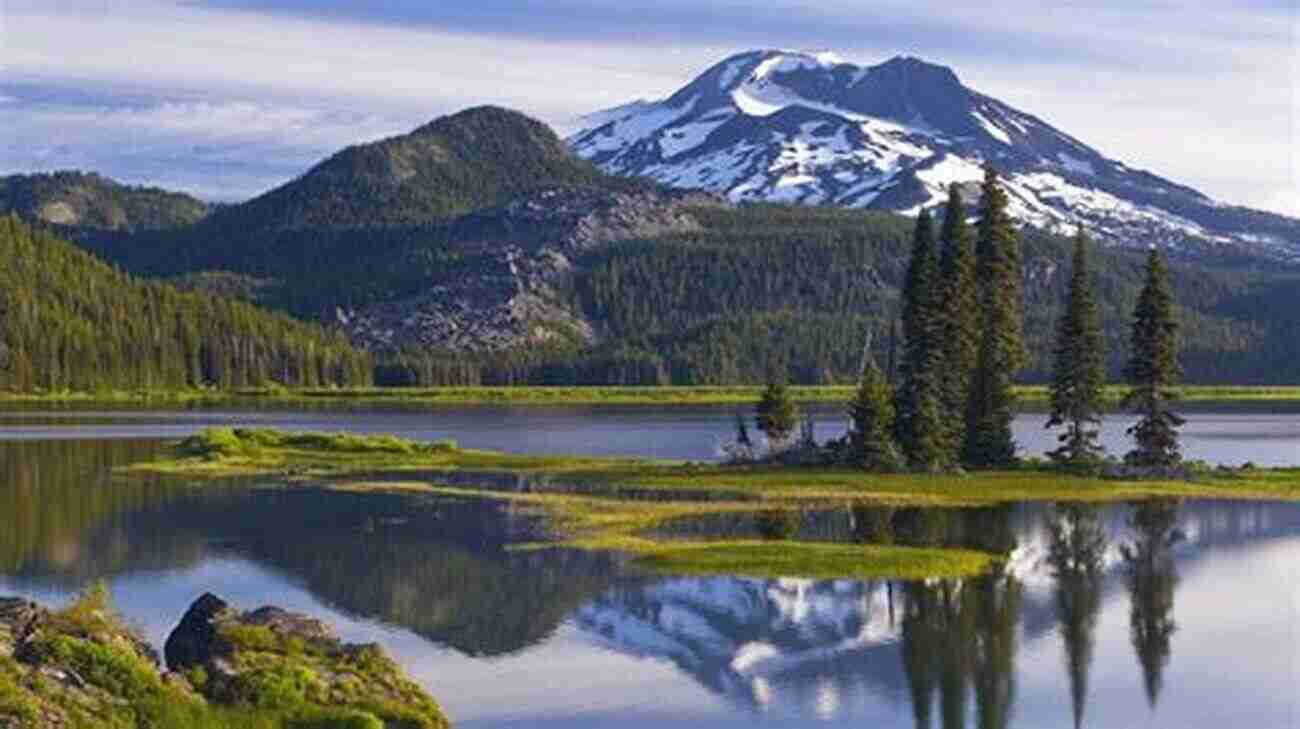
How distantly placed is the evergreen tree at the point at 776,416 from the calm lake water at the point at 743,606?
31.5 meters

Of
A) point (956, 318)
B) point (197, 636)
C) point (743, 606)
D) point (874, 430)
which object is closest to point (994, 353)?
point (956, 318)

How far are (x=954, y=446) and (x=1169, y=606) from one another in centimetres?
5156

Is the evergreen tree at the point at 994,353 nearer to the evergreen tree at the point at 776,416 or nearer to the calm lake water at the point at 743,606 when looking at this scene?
the evergreen tree at the point at 776,416

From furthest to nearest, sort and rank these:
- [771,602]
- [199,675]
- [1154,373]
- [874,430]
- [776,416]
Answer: [776,416], [1154,373], [874,430], [771,602], [199,675]

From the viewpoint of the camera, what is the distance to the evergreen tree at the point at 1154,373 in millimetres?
120438

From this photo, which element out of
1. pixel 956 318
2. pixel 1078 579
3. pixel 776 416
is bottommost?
pixel 1078 579

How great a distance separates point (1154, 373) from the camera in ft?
401

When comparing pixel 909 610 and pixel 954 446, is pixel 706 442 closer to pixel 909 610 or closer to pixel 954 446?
pixel 954 446

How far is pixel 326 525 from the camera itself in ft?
291

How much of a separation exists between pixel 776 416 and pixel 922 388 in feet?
49.6

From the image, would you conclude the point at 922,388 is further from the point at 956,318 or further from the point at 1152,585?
the point at 1152,585

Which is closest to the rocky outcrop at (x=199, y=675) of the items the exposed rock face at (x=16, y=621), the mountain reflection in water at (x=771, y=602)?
the exposed rock face at (x=16, y=621)

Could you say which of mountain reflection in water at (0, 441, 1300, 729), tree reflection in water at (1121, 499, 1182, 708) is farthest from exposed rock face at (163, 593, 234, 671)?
tree reflection in water at (1121, 499, 1182, 708)

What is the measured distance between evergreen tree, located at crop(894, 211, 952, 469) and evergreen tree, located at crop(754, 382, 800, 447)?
1172cm
